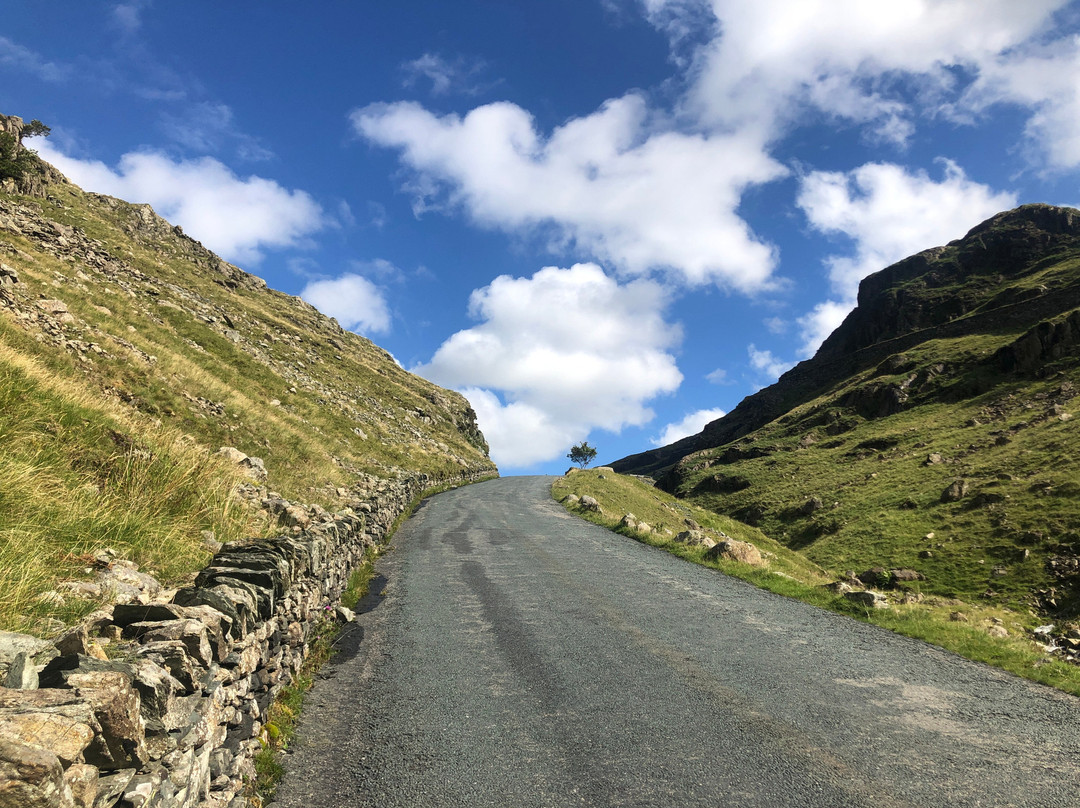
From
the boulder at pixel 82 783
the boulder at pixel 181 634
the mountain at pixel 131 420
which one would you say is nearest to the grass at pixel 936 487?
the mountain at pixel 131 420

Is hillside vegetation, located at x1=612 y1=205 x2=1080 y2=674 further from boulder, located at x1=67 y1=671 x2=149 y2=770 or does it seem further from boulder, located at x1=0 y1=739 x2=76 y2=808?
boulder, located at x1=0 y1=739 x2=76 y2=808

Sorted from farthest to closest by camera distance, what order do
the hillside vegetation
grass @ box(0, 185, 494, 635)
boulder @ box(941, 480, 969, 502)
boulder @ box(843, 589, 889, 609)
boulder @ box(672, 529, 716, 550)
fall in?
boulder @ box(941, 480, 969, 502) < the hillside vegetation < boulder @ box(672, 529, 716, 550) < boulder @ box(843, 589, 889, 609) < grass @ box(0, 185, 494, 635)

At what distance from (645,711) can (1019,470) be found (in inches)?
2546

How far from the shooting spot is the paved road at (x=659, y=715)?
5.74m

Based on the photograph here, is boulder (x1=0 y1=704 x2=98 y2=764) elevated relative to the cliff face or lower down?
lower down

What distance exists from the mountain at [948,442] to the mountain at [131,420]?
4275 cm

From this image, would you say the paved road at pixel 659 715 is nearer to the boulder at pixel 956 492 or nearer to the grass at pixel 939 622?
the grass at pixel 939 622

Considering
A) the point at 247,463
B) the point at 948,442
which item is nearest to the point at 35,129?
the point at 247,463

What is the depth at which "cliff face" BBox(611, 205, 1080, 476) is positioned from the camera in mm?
134125

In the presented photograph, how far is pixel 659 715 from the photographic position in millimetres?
7270

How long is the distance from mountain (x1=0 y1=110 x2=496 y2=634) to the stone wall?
84 cm

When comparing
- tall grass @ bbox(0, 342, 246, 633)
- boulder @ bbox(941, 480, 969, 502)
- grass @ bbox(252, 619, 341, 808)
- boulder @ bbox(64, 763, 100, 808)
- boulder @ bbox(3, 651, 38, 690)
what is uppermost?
tall grass @ bbox(0, 342, 246, 633)

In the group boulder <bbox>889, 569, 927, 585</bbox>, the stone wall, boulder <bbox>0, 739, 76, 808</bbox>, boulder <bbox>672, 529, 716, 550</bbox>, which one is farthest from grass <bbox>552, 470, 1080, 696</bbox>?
boulder <bbox>889, 569, 927, 585</bbox>

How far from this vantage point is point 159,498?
28.5 feet
